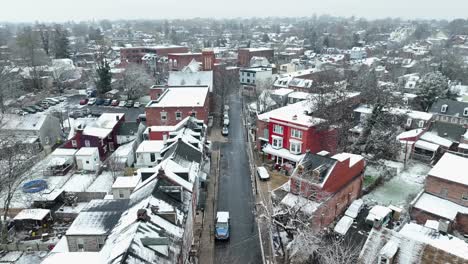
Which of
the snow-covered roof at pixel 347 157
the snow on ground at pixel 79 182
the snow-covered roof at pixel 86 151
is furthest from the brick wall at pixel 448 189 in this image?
the snow-covered roof at pixel 86 151

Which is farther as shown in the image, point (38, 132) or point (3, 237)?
point (38, 132)

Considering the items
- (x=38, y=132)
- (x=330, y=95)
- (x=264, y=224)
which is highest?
(x=330, y=95)

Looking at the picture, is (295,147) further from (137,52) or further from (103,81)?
(137,52)

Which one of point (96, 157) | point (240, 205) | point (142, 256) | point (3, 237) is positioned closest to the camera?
point (142, 256)

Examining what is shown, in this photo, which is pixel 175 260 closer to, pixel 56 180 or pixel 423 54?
pixel 56 180

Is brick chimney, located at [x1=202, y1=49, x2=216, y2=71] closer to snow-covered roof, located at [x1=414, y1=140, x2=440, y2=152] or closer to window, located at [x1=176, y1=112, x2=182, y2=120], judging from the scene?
window, located at [x1=176, y1=112, x2=182, y2=120]

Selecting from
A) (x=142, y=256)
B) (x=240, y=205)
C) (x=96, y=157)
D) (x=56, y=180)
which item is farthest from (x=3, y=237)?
(x=240, y=205)

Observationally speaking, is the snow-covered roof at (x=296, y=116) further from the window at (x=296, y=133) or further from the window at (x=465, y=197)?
the window at (x=465, y=197)
